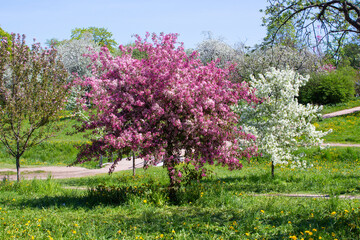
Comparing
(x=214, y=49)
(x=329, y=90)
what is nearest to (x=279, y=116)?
(x=329, y=90)

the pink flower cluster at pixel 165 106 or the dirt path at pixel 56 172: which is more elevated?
the pink flower cluster at pixel 165 106

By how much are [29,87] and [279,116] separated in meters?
9.02

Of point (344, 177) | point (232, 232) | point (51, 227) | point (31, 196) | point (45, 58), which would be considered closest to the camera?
point (232, 232)

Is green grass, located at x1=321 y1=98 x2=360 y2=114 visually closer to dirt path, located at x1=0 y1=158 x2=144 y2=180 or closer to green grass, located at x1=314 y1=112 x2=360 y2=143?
green grass, located at x1=314 y1=112 x2=360 y2=143

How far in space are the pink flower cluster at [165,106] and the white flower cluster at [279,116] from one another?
367 cm

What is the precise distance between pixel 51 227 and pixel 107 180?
7620 mm

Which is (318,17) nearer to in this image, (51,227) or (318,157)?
(51,227)

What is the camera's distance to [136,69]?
888 cm

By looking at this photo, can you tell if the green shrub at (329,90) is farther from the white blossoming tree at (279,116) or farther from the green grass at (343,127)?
the white blossoming tree at (279,116)

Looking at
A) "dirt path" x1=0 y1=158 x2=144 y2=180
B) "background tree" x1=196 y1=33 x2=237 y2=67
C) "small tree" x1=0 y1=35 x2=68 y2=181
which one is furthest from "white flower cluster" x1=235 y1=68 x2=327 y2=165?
"background tree" x1=196 y1=33 x2=237 y2=67

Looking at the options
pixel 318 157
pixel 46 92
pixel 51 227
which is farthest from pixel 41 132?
pixel 318 157

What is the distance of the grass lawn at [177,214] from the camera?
233 inches

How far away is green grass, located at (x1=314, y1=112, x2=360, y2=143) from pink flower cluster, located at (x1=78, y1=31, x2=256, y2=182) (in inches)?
596

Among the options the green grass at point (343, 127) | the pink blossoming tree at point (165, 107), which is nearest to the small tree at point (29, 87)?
the pink blossoming tree at point (165, 107)
